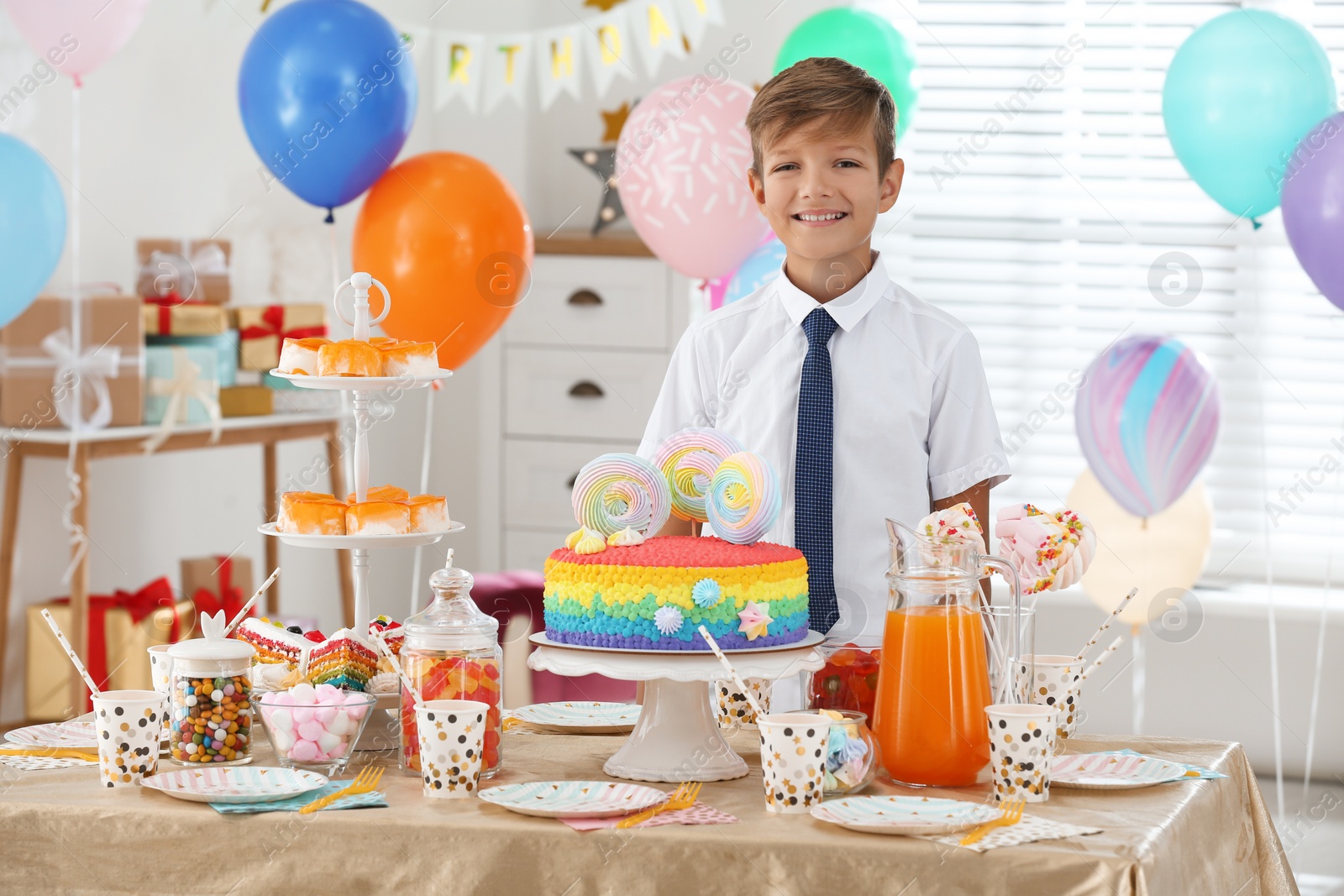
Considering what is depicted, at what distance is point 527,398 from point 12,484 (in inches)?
61.0

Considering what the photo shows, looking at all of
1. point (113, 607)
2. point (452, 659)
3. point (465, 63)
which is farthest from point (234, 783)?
point (465, 63)

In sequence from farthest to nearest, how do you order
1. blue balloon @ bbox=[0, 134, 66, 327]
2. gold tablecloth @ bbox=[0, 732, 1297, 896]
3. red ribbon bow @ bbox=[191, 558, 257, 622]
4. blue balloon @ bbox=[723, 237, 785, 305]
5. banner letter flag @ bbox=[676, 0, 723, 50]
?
banner letter flag @ bbox=[676, 0, 723, 50]
red ribbon bow @ bbox=[191, 558, 257, 622]
blue balloon @ bbox=[723, 237, 785, 305]
blue balloon @ bbox=[0, 134, 66, 327]
gold tablecloth @ bbox=[0, 732, 1297, 896]

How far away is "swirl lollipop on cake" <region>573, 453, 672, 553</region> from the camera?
4.78ft

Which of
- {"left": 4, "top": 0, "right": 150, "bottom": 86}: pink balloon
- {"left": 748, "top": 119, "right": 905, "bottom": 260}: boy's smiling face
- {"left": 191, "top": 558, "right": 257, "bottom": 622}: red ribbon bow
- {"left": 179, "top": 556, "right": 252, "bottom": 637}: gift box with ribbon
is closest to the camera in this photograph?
{"left": 748, "top": 119, "right": 905, "bottom": 260}: boy's smiling face

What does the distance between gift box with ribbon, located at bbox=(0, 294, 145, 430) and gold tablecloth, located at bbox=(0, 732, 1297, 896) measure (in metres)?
2.08

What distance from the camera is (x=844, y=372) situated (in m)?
1.79

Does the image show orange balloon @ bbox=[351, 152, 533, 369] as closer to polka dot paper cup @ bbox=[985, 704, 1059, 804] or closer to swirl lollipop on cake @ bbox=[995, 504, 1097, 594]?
swirl lollipop on cake @ bbox=[995, 504, 1097, 594]

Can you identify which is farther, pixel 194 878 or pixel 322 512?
pixel 322 512

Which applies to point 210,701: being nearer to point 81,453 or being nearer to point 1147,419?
point 81,453

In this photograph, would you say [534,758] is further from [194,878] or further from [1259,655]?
[1259,655]

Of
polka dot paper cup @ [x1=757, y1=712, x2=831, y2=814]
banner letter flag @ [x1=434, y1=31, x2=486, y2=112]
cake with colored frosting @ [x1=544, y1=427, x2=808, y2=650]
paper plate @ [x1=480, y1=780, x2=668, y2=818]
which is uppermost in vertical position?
banner letter flag @ [x1=434, y1=31, x2=486, y2=112]

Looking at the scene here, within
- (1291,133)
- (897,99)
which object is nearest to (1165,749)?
(1291,133)

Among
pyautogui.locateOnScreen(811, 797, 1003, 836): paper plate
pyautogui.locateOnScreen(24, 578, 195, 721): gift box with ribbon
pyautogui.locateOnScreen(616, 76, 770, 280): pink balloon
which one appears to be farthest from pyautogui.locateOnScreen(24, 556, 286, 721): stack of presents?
pyautogui.locateOnScreen(811, 797, 1003, 836): paper plate

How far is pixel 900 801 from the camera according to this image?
128 cm
